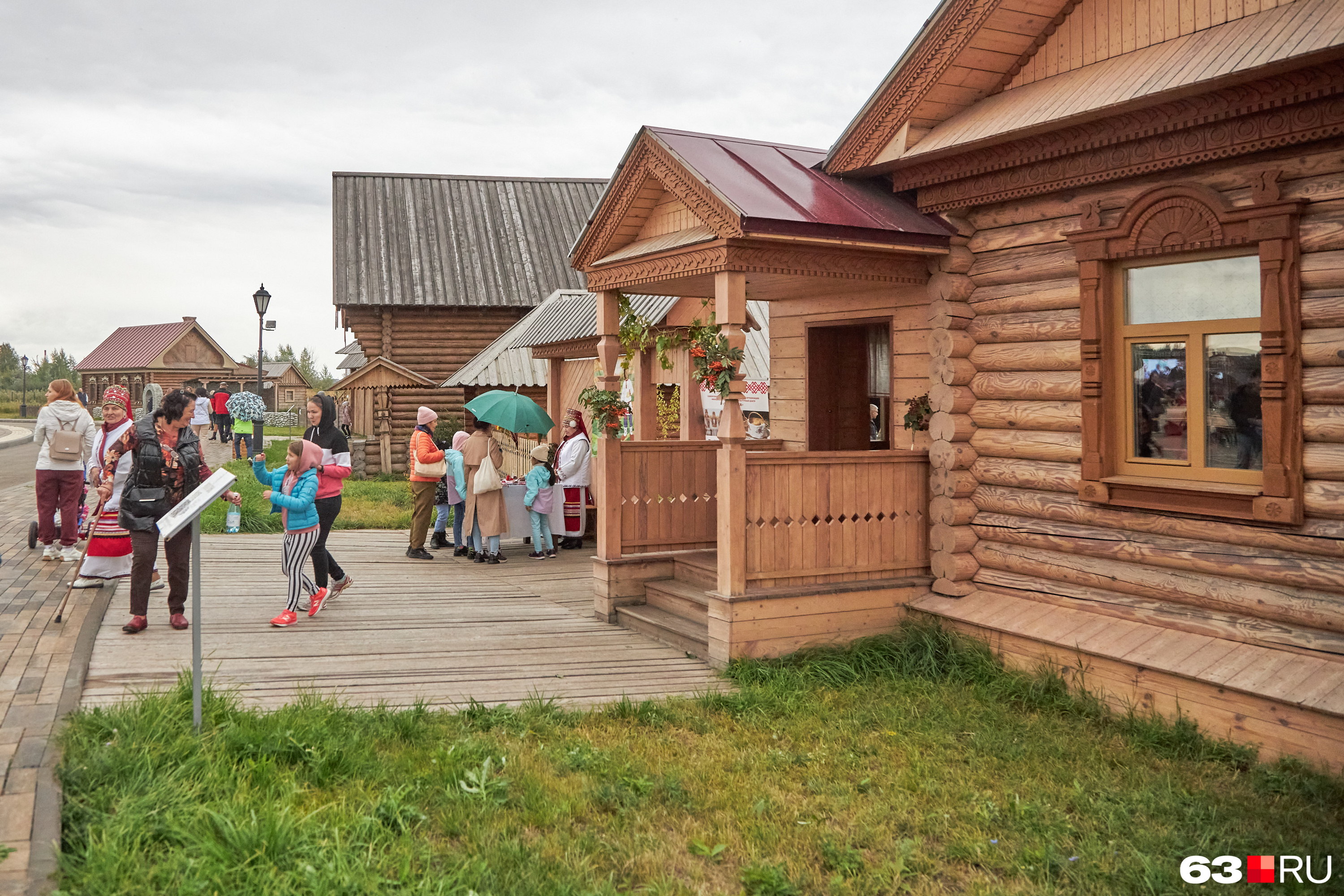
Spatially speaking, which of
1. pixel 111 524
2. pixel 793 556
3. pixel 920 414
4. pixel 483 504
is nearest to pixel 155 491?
pixel 111 524

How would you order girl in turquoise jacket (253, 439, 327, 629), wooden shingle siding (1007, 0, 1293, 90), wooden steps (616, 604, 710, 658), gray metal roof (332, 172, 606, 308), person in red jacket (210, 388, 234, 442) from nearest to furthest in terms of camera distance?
1. wooden shingle siding (1007, 0, 1293, 90)
2. wooden steps (616, 604, 710, 658)
3. girl in turquoise jacket (253, 439, 327, 629)
4. gray metal roof (332, 172, 606, 308)
5. person in red jacket (210, 388, 234, 442)

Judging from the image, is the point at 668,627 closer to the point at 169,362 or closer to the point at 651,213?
the point at 651,213

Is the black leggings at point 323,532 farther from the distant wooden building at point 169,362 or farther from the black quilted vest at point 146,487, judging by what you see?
the distant wooden building at point 169,362

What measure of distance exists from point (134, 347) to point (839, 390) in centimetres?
6579

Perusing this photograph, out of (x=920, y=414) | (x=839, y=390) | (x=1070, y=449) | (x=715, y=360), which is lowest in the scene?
(x=1070, y=449)

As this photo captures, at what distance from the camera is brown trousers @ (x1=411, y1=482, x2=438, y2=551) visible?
509 inches

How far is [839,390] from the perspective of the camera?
1041 cm

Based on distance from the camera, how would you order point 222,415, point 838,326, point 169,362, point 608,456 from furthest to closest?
1. point 169,362
2. point 222,415
3. point 838,326
4. point 608,456

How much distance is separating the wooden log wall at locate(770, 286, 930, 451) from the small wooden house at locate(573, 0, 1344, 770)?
0.13 ft

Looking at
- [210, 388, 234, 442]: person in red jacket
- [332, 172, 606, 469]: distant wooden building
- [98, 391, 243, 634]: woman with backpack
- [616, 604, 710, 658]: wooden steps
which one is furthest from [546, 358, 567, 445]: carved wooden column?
[210, 388, 234, 442]: person in red jacket

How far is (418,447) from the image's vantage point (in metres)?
12.7

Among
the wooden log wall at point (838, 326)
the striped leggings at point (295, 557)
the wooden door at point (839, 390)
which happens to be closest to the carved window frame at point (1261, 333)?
the wooden log wall at point (838, 326)

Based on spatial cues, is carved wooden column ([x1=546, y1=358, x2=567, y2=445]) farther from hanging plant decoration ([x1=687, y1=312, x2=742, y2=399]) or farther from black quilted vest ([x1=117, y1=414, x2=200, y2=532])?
hanging plant decoration ([x1=687, y1=312, x2=742, y2=399])

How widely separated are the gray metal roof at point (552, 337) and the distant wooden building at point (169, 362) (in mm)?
42633
